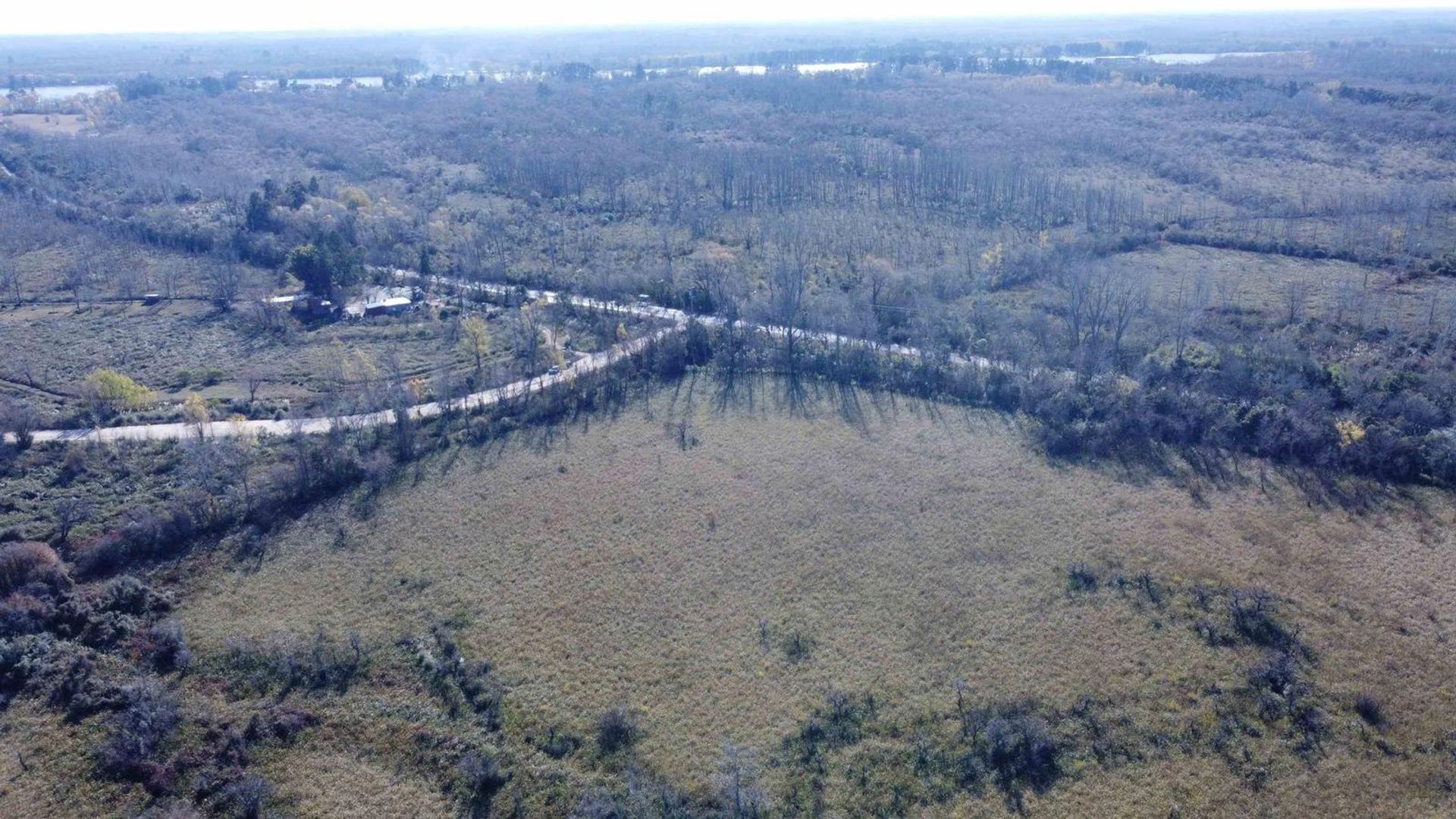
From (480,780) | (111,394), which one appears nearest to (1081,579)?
(480,780)

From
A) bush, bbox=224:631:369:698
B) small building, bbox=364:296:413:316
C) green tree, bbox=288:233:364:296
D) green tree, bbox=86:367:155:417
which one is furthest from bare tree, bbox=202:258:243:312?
bush, bbox=224:631:369:698

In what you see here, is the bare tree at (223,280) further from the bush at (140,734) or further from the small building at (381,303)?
the bush at (140,734)

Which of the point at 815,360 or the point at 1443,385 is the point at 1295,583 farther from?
the point at 815,360

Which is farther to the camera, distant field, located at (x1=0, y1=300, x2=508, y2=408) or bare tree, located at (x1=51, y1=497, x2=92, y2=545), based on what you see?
distant field, located at (x1=0, y1=300, x2=508, y2=408)

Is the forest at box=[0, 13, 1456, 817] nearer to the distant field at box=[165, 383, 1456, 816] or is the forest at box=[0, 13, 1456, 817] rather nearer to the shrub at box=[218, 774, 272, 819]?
the shrub at box=[218, 774, 272, 819]

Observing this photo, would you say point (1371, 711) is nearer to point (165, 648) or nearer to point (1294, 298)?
point (1294, 298)

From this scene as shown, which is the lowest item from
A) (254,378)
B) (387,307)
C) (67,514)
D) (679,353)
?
(67,514)

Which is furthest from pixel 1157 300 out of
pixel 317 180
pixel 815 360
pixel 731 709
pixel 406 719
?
pixel 317 180
